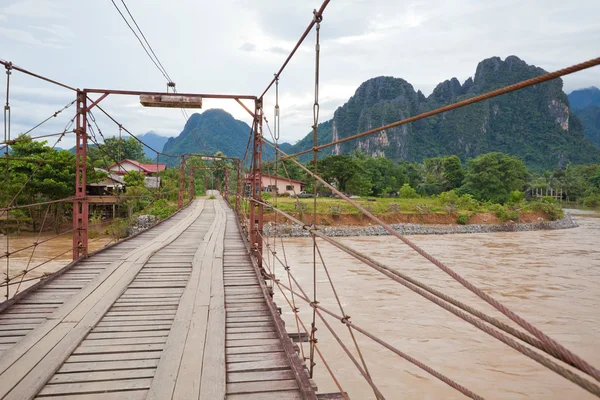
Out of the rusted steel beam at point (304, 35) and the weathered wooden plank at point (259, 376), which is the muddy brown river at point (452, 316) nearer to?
the weathered wooden plank at point (259, 376)

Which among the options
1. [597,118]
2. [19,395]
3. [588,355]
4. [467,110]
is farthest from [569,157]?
[19,395]

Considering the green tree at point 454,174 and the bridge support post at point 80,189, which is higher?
the green tree at point 454,174

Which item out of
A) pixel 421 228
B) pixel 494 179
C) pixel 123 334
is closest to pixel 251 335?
pixel 123 334

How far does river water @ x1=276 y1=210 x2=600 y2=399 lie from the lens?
4680 millimetres

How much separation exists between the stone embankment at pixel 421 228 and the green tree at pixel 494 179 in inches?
271

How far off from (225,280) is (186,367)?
192 cm

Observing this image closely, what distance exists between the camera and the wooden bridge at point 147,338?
1.91 metres

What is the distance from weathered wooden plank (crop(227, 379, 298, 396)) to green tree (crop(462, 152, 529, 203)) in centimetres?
3373

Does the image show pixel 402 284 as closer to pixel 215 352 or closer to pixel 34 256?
pixel 215 352

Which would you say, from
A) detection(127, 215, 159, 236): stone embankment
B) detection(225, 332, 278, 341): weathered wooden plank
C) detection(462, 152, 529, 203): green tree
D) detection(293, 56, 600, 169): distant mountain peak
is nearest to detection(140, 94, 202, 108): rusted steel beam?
detection(225, 332, 278, 341): weathered wooden plank

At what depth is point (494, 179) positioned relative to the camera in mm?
31672

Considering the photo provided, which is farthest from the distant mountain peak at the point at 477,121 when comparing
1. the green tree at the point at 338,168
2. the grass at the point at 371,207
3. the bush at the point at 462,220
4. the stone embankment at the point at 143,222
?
the stone embankment at the point at 143,222

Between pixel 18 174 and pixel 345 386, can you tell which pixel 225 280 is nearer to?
pixel 345 386

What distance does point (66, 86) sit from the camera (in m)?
4.72
